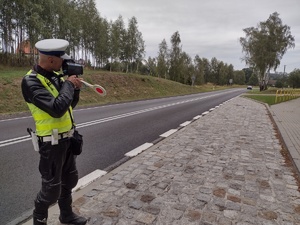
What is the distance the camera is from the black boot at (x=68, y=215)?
277 cm

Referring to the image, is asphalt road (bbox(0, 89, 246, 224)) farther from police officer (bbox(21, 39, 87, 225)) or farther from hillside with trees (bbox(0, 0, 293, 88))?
hillside with trees (bbox(0, 0, 293, 88))

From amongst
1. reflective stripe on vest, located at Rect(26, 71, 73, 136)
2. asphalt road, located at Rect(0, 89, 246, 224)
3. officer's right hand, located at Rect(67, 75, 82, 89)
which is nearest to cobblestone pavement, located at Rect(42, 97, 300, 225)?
asphalt road, located at Rect(0, 89, 246, 224)

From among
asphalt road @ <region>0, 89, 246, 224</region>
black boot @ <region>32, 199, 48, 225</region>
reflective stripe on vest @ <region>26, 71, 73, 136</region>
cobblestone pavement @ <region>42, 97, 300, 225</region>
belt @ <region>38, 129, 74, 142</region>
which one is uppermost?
reflective stripe on vest @ <region>26, 71, 73, 136</region>

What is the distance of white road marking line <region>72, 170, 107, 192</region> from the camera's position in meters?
3.83

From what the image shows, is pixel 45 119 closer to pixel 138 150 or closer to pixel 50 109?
pixel 50 109

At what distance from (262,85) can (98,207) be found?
51.6 m

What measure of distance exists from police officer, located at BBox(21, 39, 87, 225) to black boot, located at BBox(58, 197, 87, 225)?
319 mm

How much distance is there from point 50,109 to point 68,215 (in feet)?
4.54

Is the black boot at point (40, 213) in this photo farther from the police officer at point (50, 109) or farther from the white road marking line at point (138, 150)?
the white road marking line at point (138, 150)

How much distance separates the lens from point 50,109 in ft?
6.97

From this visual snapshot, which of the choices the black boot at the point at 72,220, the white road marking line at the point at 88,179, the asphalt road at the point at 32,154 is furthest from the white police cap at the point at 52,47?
the white road marking line at the point at 88,179

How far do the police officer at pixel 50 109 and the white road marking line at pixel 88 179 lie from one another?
1.36 meters

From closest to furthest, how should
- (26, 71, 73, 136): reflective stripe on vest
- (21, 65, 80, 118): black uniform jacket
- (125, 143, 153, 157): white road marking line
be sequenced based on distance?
(21, 65, 80, 118): black uniform jacket
(26, 71, 73, 136): reflective stripe on vest
(125, 143, 153, 157): white road marking line

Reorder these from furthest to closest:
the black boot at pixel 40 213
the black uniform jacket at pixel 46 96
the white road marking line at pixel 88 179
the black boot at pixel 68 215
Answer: the white road marking line at pixel 88 179 < the black boot at pixel 68 215 < the black boot at pixel 40 213 < the black uniform jacket at pixel 46 96
